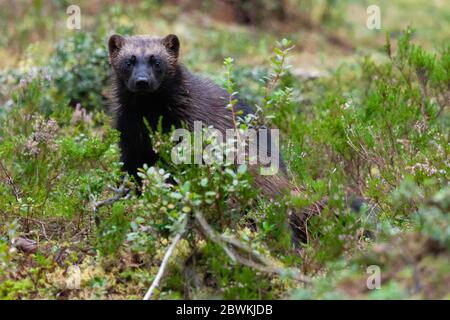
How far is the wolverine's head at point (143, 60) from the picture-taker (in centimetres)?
616

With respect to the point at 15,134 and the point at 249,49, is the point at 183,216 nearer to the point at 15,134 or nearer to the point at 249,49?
the point at 15,134

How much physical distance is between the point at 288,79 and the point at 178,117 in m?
2.20

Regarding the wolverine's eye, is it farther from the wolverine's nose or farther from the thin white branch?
the thin white branch

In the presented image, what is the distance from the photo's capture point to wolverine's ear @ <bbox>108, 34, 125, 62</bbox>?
658cm

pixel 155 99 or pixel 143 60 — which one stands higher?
pixel 143 60

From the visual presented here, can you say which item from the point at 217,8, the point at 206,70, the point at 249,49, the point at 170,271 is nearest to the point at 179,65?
the point at 170,271

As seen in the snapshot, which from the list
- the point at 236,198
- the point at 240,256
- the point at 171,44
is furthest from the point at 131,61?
the point at 240,256

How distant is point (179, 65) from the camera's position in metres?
6.54

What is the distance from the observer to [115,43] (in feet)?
21.7

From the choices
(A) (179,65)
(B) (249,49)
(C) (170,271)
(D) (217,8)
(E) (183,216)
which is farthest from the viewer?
(D) (217,8)

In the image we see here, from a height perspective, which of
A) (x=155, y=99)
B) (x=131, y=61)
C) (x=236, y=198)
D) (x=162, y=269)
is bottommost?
(x=162, y=269)

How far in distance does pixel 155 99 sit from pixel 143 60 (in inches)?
13.8

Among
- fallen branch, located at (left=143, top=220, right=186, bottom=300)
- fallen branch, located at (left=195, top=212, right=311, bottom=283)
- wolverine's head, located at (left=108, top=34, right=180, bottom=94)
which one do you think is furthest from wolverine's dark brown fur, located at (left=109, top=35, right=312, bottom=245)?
fallen branch, located at (left=143, top=220, right=186, bottom=300)

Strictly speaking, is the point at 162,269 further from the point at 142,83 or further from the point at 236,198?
the point at 142,83
